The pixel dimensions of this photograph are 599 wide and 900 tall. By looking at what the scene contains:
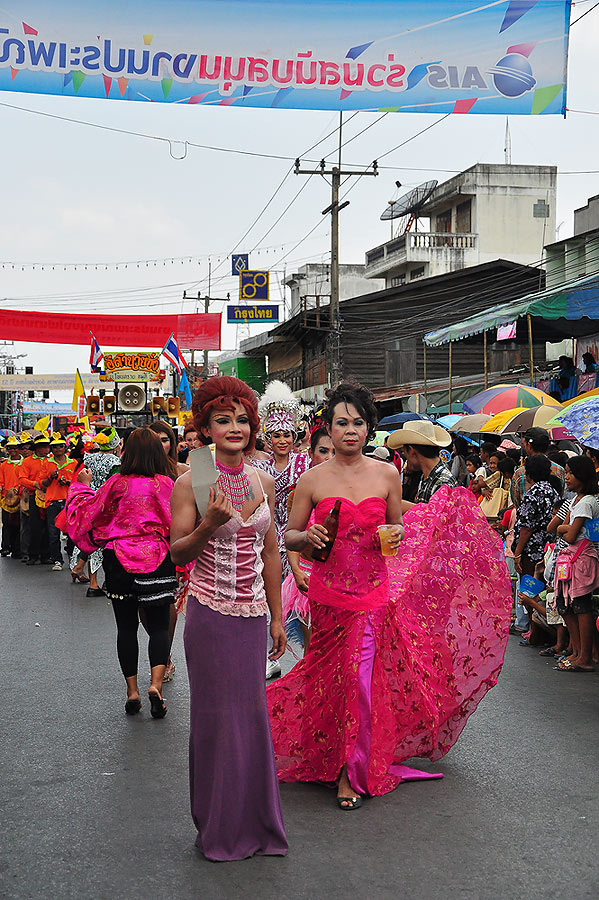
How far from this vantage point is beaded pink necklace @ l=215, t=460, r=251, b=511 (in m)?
4.47

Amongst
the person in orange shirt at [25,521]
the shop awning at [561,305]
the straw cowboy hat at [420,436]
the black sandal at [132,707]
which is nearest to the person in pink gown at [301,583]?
the straw cowboy hat at [420,436]

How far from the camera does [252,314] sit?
37.0 m

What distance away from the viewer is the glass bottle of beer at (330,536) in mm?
5012

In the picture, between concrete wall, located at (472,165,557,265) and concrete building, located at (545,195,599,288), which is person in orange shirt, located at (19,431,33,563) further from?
concrete wall, located at (472,165,557,265)

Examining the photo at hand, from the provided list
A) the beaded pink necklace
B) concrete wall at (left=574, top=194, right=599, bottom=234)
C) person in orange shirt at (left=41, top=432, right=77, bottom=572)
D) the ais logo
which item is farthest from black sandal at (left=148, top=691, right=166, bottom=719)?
concrete wall at (left=574, top=194, right=599, bottom=234)

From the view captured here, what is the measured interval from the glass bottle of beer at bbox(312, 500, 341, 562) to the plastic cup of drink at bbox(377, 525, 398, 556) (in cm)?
22

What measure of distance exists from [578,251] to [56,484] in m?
14.4

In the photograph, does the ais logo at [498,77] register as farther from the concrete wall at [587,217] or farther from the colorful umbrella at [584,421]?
the concrete wall at [587,217]

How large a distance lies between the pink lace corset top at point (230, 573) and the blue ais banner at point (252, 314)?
32673mm

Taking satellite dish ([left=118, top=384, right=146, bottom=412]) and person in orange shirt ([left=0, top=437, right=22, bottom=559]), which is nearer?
person in orange shirt ([left=0, top=437, right=22, bottom=559])

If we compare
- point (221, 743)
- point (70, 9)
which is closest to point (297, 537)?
point (221, 743)

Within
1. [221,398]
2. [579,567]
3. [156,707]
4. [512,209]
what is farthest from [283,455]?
[512,209]

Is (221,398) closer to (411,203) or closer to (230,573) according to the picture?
(230,573)

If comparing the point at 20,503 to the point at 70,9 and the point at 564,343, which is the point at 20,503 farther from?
the point at 564,343
